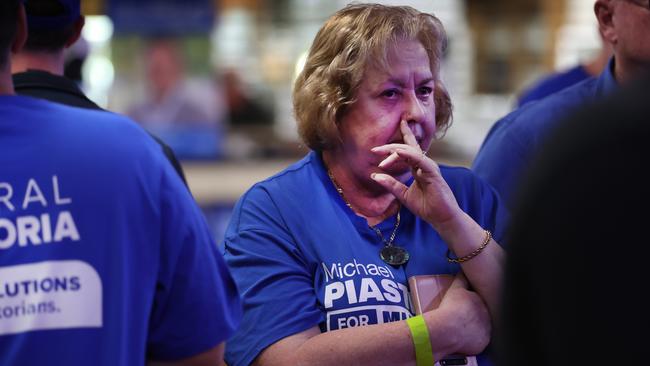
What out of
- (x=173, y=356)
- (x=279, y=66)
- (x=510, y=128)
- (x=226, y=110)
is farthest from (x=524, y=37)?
(x=173, y=356)

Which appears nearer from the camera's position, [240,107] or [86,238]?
[86,238]

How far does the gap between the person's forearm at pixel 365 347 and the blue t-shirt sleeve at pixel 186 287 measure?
441mm

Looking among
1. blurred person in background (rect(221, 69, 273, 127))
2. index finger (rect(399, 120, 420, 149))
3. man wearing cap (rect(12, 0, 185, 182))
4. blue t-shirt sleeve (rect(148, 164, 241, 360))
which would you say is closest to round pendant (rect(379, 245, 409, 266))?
index finger (rect(399, 120, 420, 149))

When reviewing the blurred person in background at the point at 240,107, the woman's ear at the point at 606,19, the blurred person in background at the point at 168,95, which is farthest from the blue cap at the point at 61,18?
the blurred person in background at the point at 240,107

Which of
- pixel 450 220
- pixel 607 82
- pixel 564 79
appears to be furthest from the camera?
pixel 564 79

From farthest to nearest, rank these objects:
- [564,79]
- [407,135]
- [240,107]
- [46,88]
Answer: [240,107] → [564,79] → [46,88] → [407,135]

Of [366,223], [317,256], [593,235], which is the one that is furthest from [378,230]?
[593,235]

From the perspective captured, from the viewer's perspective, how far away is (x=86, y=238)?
6.13ft

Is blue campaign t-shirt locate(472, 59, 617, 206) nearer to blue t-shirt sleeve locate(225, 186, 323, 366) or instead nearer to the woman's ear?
the woman's ear

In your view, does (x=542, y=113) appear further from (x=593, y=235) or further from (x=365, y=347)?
(x=593, y=235)

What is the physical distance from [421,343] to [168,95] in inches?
333

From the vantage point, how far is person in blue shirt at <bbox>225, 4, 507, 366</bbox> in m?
2.48

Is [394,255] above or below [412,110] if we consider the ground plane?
below

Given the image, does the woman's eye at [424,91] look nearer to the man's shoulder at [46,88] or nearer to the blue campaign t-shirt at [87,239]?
the man's shoulder at [46,88]
